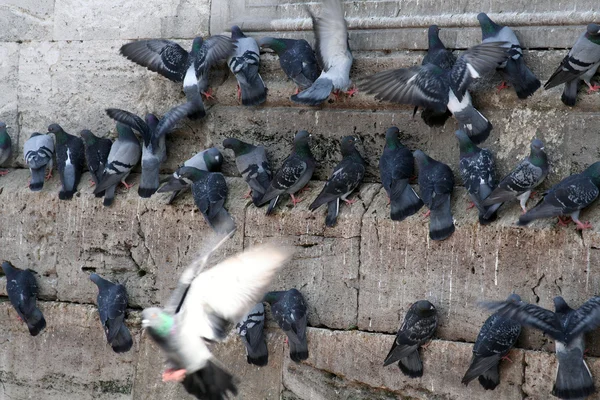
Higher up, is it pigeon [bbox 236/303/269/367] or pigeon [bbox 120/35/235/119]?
pigeon [bbox 120/35/235/119]

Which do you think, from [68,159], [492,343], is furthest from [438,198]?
[68,159]

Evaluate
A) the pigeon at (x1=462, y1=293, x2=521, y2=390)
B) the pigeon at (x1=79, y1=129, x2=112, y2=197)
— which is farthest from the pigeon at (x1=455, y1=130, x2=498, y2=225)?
the pigeon at (x1=79, y1=129, x2=112, y2=197)

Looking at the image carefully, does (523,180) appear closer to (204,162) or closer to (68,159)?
(204,162)

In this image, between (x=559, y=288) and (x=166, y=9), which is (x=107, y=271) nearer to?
(x=166, y=9)

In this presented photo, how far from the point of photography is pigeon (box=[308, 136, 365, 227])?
303 inches

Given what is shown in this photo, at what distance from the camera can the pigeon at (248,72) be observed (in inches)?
332

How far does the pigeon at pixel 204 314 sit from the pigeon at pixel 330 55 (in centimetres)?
183

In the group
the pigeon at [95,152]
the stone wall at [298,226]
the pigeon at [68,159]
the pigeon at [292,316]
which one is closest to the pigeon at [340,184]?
the stone wall at [298,226]

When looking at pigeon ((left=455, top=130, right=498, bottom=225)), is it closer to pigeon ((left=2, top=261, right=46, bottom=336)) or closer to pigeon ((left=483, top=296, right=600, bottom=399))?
pigeon ((left=483, top=296, right=600, bottom=399))

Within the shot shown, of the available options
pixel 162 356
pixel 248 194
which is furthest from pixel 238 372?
pixel 248 194

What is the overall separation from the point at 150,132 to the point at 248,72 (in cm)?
98

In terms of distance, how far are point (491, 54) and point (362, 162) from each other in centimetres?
124

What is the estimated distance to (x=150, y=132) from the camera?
8797 millimetres

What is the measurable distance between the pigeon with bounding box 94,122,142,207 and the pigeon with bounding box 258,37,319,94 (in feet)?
4.84
